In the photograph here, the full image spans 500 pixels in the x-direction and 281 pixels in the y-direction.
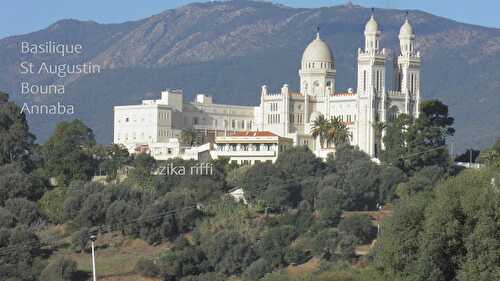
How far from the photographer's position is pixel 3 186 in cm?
9888

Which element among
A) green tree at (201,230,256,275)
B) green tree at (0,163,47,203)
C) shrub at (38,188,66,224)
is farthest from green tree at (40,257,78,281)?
green tree at (0,163,47,203)

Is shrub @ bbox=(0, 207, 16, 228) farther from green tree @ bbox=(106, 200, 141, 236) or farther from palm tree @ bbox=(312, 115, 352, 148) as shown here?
palm tree @ bbox=(312, 115, 352, 148)

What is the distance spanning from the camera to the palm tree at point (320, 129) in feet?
368

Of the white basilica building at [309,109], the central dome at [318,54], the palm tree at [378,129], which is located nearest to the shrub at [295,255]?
the white basilica building at [309,109]

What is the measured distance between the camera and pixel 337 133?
365 ft

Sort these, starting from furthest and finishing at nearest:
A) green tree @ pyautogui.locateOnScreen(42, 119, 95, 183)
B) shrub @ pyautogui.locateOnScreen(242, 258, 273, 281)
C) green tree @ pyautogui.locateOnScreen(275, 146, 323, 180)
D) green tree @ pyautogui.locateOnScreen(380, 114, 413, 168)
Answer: green tree @ pyautogui.locateOnScreen(42, 119, 95, 183) → green tree @ pyautogui.locateOnScreen(380, 114, 413, 168) → green tree @ pyautogui.locateOnScreen(275, 146, 323, 180) → shrub @ pyautogui.locateOnScreen(242, 258, 273, 281)

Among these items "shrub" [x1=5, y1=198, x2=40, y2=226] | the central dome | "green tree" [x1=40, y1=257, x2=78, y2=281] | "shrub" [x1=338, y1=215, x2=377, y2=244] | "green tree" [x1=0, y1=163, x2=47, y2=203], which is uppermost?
the central dome

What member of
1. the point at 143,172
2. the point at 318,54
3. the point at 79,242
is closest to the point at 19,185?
the point at 143,172

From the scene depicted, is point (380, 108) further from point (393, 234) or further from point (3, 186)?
point (393, 234)

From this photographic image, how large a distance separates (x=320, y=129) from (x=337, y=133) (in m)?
1.60

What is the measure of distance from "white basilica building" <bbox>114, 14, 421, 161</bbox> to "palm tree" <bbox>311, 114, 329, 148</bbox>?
1.09 metres

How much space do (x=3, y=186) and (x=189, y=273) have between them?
2174 centimetres

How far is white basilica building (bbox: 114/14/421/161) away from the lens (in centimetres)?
11394

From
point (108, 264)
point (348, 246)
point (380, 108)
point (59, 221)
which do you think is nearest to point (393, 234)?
point (348, 246)
